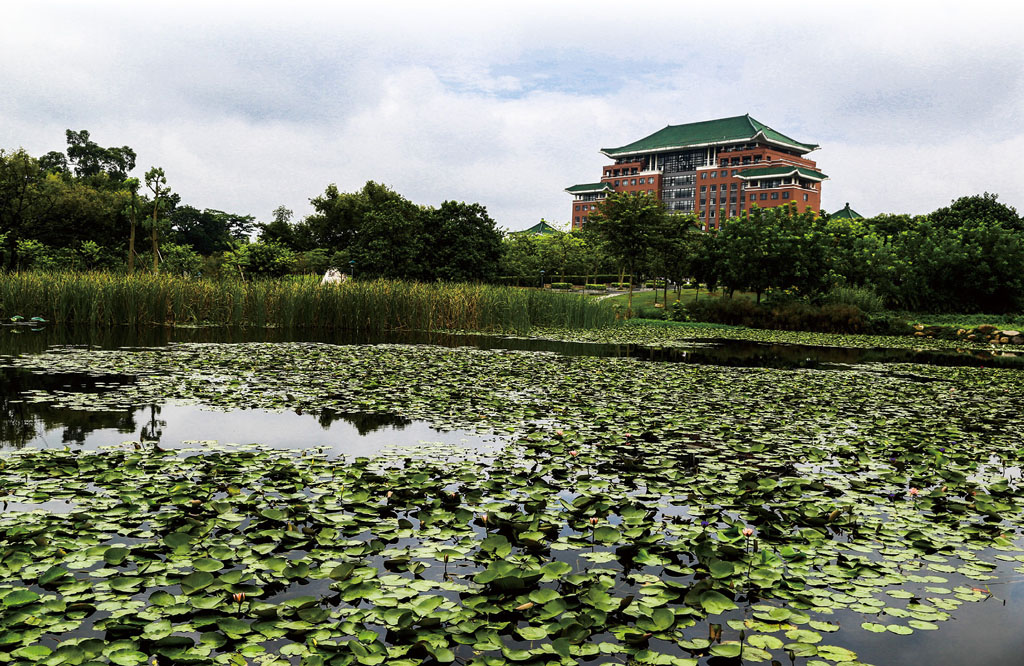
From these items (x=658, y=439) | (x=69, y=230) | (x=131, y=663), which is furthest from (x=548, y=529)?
(x=69, y=230)

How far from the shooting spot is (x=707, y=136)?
108000 mm

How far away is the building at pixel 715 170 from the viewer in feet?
320

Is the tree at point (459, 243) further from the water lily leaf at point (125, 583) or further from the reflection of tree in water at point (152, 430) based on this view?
the water lily leaf at point (125, 583)

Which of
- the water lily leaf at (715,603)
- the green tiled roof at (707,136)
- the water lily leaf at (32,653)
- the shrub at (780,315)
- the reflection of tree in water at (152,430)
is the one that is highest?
the green tiled roof at (707,136)

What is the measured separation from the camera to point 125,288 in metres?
18.3

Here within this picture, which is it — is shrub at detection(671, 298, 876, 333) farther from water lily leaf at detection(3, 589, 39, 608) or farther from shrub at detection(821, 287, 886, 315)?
water lily leaf at detection(3, 589, 39, 608)

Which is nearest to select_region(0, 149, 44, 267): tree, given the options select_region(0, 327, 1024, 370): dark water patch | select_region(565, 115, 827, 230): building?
select_region(0, 327, 1024, 370): dark water patch

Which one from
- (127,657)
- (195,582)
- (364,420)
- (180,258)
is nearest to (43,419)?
(364,420)

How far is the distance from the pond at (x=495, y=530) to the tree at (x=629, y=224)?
983 inches

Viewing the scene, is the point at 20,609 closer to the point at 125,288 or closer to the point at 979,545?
the point at 979,545

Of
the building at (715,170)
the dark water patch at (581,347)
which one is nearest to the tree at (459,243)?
the dark water patch at (581,347)

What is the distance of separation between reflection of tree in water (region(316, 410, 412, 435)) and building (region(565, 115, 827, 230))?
92465 millimetres

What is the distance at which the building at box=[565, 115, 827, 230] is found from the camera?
97500mm

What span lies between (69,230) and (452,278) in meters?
25.2
